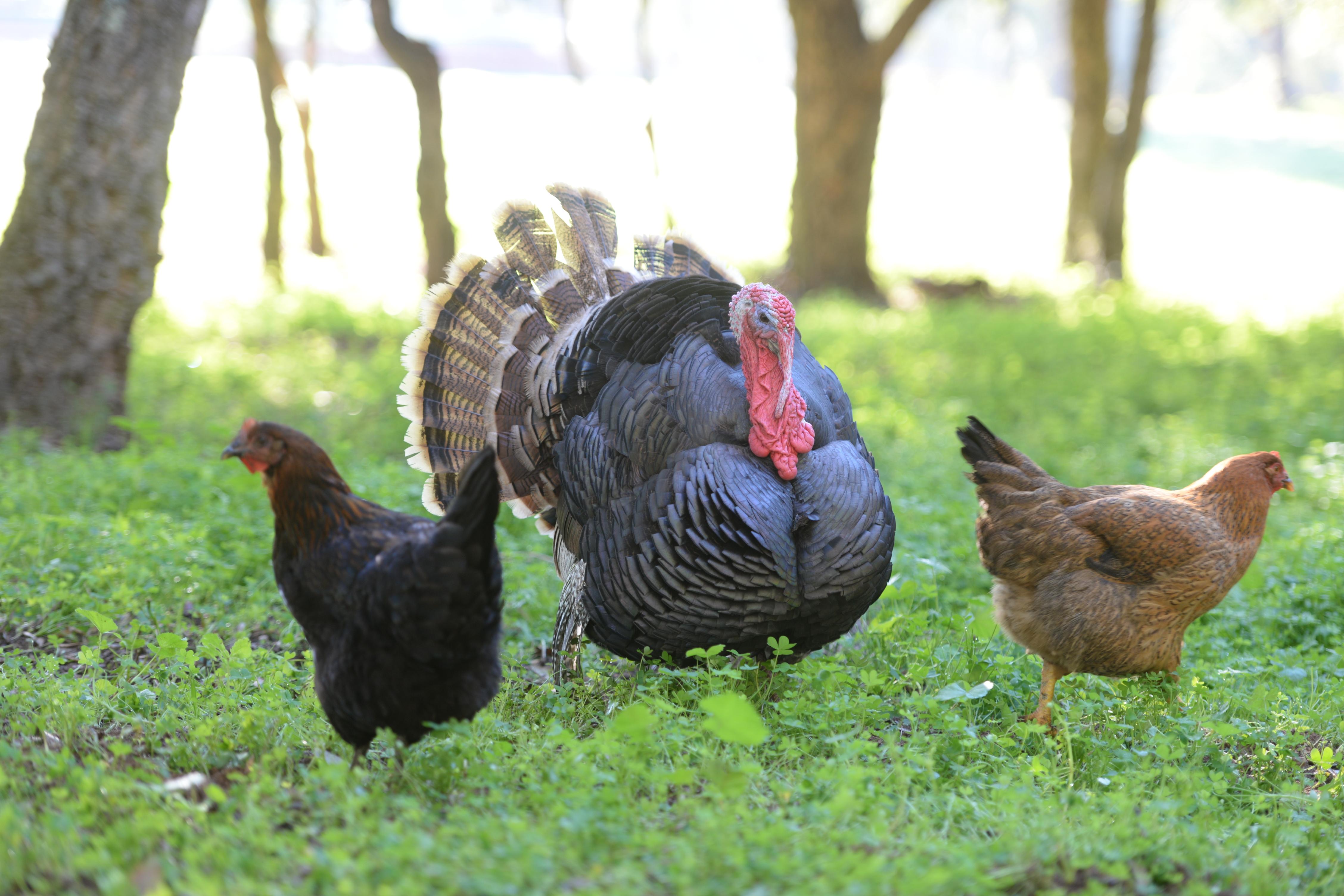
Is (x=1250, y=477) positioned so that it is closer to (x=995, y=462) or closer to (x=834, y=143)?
(x=995, y=462)

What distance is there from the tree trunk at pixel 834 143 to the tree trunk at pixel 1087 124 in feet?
10.8

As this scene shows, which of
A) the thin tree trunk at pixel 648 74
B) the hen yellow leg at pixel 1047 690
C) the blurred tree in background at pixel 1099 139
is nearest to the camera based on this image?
the hen yellow leg at pixel 1047 690

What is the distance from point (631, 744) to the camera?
10.1 feet

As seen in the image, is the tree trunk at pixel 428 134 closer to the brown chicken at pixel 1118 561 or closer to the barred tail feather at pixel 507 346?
the barred tail feather at pixel 507 346

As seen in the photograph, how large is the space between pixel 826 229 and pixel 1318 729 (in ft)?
33.4

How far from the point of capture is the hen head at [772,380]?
3656 mm

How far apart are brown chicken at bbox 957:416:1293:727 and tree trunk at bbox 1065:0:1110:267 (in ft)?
38.0

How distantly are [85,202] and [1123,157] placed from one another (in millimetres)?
12164

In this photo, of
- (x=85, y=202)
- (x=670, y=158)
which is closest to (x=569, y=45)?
(x=85, y=202)

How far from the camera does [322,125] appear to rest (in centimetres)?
2892

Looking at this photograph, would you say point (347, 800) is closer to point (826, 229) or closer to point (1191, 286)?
point (826, 229)

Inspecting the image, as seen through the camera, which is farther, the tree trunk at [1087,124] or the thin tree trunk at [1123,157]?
the tree trunk at [1087,124]

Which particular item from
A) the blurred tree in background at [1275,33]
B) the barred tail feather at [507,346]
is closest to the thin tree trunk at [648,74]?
the barred tail feather at [507,346]

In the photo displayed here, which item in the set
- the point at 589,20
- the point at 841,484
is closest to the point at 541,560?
the point at 841,484
